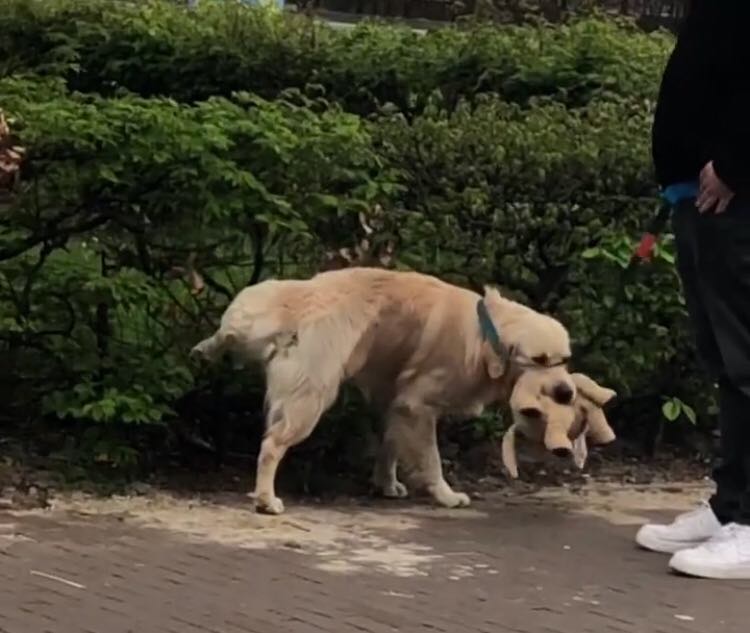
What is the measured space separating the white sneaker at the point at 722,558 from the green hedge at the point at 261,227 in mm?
1656

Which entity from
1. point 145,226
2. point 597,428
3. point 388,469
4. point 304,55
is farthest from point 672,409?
point 304,55

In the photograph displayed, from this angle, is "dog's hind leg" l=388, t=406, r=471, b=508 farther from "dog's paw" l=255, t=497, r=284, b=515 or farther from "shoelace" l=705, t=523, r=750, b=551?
"shoelace" l=705, t=523, r=750, b=551

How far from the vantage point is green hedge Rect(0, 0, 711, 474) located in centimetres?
698

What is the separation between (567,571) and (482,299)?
1.28m

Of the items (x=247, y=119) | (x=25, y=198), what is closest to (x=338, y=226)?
(x=247, y=119)

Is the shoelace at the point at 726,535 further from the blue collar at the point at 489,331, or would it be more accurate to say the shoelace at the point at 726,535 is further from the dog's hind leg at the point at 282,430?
the dog's hind leg at the point at 282,430

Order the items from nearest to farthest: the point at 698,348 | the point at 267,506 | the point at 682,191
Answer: the point at 682,191
the point at 698,348
the point at 267,506

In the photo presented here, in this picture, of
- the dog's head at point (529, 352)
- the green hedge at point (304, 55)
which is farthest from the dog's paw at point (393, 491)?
the green hedge at point (304, 55)

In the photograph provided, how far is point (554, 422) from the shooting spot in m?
6.79

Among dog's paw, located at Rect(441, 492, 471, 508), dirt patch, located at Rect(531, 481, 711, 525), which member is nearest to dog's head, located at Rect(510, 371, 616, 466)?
dirt patch, located at Rect(531, 481, 711, 525)

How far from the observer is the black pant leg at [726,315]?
5930mm

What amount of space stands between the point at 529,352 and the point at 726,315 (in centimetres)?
99

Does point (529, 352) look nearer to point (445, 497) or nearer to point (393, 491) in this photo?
point (445, 497)

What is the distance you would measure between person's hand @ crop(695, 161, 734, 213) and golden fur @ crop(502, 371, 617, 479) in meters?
1.14
